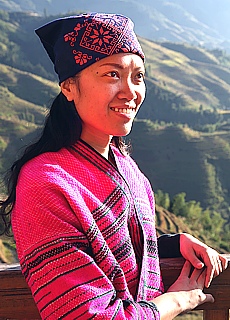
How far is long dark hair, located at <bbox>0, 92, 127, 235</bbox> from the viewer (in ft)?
4.05

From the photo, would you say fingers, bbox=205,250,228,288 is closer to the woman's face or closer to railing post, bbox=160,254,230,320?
railing post, bbox=160,254,230,320

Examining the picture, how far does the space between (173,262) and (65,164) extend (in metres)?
0.51

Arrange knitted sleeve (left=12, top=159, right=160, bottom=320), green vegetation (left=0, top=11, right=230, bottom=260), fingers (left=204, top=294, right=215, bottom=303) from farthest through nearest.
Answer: green vegetation (left=0, top=11, right=230, bottom=260) < fingers (left=204, top=294, right=215, bottom=303) < knitted sleeve (left=12, top=159, right=160, bottom=320)

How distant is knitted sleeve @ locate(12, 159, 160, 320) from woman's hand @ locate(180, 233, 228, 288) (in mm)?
320

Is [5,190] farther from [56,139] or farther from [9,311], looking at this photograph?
[9,311]

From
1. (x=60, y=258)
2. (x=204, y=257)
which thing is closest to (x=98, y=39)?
(x=60, y=258)

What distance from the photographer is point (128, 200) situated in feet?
4.14

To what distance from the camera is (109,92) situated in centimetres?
117

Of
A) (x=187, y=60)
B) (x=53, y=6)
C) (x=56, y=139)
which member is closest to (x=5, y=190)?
(x=56, y=139)

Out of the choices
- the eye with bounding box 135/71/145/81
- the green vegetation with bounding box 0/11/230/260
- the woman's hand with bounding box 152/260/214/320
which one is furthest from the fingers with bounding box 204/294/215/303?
the green vegetation with bounding box 0/11/230/260

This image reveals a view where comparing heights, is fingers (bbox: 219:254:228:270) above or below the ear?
below

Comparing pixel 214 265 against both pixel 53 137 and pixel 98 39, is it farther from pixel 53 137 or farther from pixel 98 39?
pixel 98 39

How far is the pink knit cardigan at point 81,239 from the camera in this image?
3.33ft

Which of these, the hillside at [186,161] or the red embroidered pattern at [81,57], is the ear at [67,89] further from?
the hillside at [186,161]
